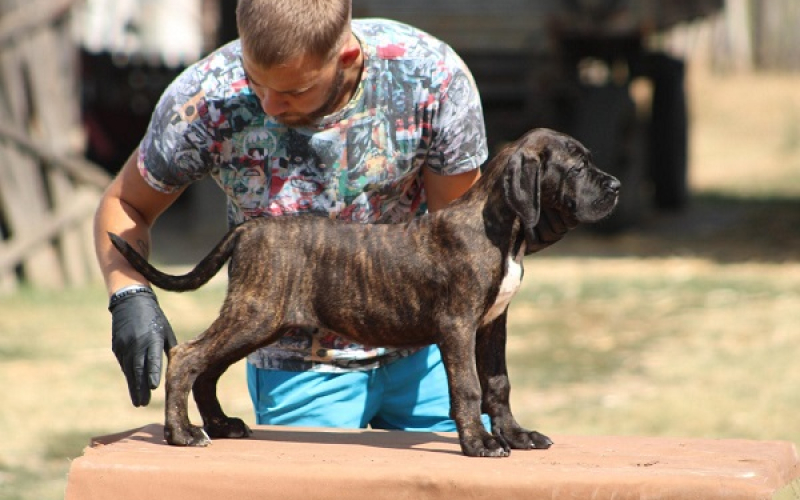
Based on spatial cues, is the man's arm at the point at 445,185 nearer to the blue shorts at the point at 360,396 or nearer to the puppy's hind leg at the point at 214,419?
the blue shorts at the point at 360,396

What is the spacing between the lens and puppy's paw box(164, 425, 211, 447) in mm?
3088

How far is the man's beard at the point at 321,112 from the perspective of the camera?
322cm

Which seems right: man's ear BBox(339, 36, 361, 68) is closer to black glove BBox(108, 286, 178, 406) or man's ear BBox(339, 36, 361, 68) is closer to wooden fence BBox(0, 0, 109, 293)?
black glove BBox(108, 286, 178, 406)

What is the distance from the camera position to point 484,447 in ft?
9.66

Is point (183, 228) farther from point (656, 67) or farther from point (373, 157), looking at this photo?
point (373, 157)

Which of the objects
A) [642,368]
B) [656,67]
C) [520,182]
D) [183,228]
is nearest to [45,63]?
[183,228]

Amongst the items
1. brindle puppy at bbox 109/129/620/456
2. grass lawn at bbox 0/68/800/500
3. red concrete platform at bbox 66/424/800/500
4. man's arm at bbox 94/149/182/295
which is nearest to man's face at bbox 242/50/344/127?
brindle puppy at bbox 109/129/620/456

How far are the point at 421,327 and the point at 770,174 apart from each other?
54.2ft

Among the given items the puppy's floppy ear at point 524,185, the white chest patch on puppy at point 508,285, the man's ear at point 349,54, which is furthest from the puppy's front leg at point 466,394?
the man's ear at point 349,54

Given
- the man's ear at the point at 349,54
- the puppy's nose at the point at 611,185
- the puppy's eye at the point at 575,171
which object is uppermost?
the man's ear at the point at 349,54

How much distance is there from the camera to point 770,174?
1861 cm

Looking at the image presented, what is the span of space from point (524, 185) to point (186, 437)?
39.5 inches

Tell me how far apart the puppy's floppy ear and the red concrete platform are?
1.81 ft

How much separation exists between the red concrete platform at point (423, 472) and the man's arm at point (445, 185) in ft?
2.37
